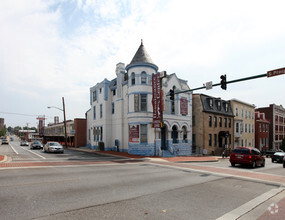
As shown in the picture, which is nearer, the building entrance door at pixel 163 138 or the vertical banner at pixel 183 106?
the building entrance door at pixel 163 138

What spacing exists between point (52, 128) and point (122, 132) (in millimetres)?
38447

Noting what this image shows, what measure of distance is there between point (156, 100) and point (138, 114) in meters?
2.90

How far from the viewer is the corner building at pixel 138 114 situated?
23797mm

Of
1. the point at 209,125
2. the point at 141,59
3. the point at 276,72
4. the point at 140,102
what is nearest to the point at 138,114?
the point at 140,102

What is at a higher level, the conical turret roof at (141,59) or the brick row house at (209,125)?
the conical turret roof at (141,59)

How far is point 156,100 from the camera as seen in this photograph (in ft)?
73.6

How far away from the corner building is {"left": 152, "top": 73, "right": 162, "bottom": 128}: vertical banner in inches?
47.4

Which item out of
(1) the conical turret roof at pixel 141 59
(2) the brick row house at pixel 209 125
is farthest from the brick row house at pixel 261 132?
(1) the conical turret roof at pixel 141 59

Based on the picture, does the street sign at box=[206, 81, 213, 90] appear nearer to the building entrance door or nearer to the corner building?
the corner building

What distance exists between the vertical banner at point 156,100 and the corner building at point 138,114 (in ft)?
3.95

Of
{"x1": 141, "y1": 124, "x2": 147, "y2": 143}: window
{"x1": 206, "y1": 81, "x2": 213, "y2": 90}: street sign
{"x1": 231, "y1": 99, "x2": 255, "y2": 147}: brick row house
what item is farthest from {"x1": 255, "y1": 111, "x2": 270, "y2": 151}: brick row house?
Answer: {"x1": 206, "y1": 81, "x2": 213, "y2": 90}: street sign

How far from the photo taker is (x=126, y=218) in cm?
494

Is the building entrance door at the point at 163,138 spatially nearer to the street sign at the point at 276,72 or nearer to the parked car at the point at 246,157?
the parked car at the point at 246,157

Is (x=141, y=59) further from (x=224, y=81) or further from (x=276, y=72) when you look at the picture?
(x=276, y=72)
